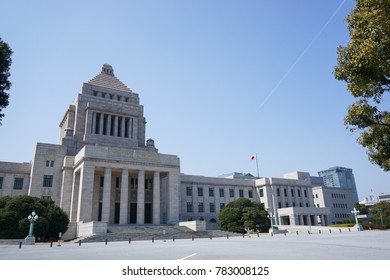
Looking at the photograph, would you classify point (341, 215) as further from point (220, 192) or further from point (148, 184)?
point (148, 184)

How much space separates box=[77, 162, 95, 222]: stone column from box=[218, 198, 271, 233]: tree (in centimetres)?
2185

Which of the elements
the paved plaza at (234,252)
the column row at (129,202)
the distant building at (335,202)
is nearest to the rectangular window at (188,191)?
the column row at (129,202)

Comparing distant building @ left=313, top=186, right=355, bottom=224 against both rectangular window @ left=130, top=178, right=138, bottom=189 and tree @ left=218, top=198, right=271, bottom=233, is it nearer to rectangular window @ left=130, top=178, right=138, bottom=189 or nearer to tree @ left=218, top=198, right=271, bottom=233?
tree @ left=218, top=198, right=271, bottom=233

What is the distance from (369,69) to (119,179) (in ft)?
148

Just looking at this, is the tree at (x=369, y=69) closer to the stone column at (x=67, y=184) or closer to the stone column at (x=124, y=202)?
the stone column at (x=124, y=202)

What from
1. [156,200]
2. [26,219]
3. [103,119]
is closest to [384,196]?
[156,200]

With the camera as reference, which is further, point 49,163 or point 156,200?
point 49,163

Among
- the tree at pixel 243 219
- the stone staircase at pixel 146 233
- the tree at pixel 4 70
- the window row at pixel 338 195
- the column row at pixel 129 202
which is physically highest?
the tree at pixel 4 70

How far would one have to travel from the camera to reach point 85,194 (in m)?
43.7

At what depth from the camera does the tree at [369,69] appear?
516 inches

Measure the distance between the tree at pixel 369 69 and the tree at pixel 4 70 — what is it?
20.9 metres
